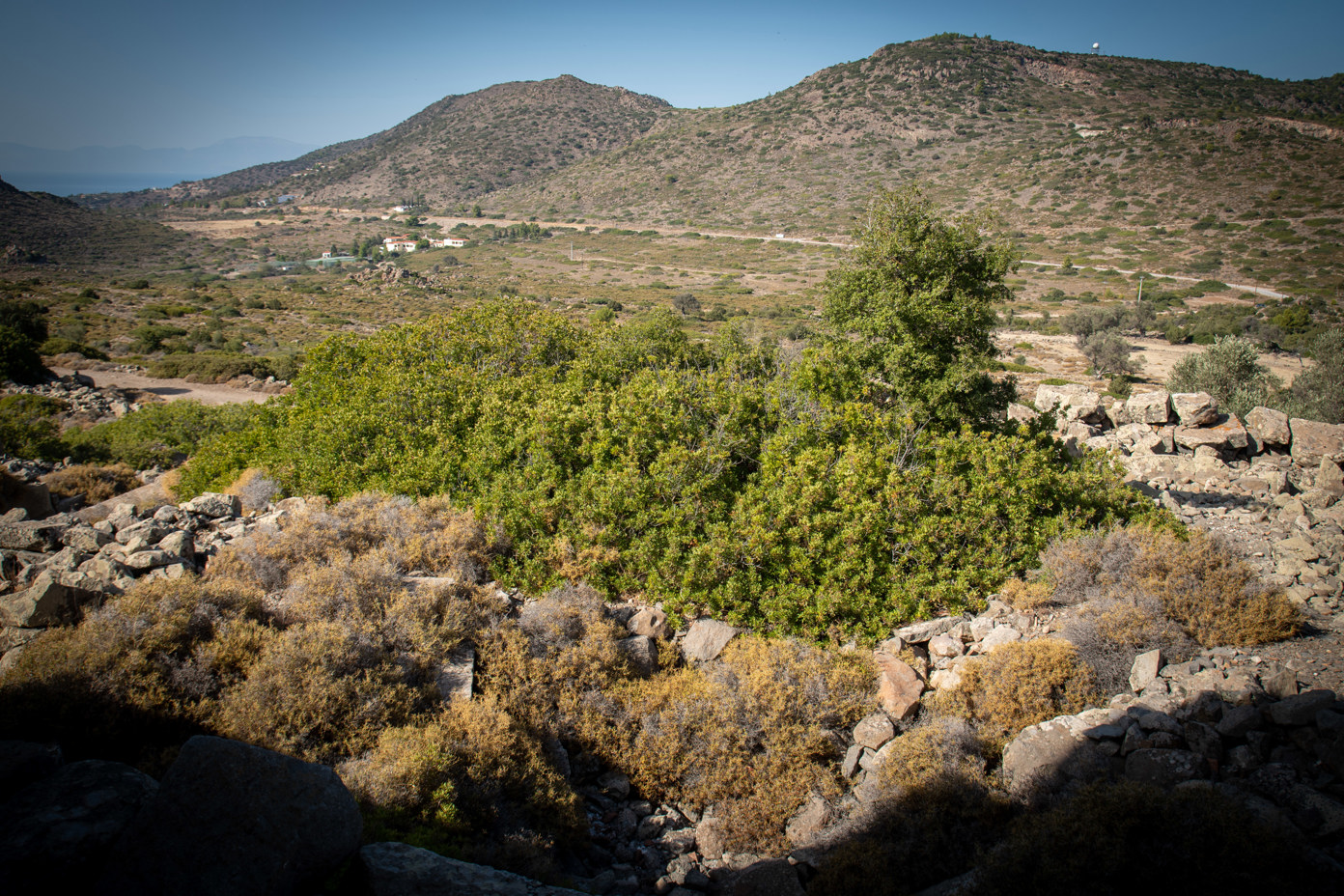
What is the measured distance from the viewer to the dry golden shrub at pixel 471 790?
5.35 meters

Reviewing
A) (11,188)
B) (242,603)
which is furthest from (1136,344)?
(11,188)

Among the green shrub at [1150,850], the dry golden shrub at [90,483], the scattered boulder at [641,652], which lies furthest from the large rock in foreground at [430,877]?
the dry golden shrub at [90,483]

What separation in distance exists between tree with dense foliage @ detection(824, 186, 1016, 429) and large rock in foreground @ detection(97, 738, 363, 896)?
37.2 ft

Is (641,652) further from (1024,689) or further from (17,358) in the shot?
(17,358)

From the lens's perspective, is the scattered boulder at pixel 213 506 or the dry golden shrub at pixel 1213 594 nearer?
the dry golden shrub at pixel 1213 594

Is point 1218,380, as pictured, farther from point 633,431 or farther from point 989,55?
point 989,55

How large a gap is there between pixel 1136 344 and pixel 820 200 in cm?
7361

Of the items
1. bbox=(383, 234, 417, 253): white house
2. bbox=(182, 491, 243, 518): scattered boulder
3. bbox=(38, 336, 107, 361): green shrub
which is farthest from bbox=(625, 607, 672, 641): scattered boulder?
bbox=(383, 234, 417, 253): white house

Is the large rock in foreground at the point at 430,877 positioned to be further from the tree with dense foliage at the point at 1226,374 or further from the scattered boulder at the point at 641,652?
the tree with dense foliage at the point at 1226,374

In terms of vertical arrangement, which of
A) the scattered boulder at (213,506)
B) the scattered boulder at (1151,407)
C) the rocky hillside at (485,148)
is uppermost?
the rocky hillside at (485,148)

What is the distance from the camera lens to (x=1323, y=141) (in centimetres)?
6594

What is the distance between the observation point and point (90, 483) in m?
15.7

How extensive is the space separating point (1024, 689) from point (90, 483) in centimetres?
2107

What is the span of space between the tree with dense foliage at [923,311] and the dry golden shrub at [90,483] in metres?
18.5
